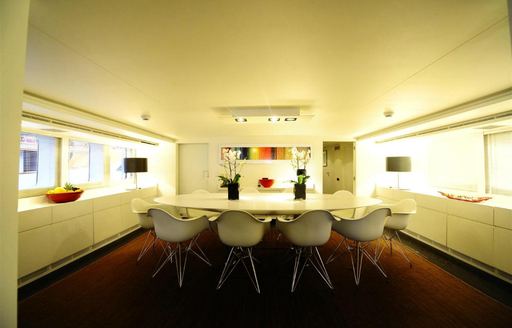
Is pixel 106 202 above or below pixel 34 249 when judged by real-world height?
above

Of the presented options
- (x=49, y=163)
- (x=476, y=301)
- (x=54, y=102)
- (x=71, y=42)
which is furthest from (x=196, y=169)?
(x=476, y=301)

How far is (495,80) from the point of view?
5.74 ft

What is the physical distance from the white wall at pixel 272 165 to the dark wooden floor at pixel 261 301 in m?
2.67

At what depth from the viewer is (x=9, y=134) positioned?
0.76 meters

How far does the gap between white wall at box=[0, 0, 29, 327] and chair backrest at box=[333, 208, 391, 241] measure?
2.56 meters

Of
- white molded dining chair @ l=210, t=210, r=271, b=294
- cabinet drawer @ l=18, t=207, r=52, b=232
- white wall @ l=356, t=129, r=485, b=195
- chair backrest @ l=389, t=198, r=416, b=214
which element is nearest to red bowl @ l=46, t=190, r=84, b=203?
cabinet drawer @ l=18, t=207, r=52, b=232

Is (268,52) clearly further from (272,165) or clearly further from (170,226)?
(272,165)

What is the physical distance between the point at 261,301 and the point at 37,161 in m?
4.05

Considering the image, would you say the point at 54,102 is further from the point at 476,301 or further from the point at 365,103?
the point at 476,301

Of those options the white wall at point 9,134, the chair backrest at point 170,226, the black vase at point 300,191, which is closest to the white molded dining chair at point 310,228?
the black vase at point 300,191

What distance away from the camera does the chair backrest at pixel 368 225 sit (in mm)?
2094

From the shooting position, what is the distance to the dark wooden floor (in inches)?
65.4

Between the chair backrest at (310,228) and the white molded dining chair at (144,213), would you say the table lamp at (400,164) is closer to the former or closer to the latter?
the chair backrest at (310,228)

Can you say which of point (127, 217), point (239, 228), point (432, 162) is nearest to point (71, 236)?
point (127, 217)
